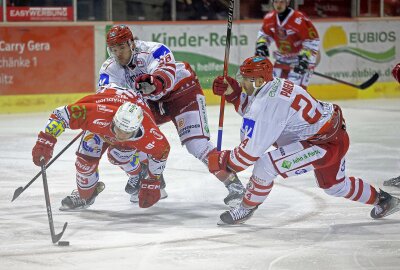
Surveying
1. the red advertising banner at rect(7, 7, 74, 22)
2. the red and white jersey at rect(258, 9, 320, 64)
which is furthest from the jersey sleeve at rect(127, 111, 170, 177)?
the red advertising banner at rect(7, 7, 74, 22)

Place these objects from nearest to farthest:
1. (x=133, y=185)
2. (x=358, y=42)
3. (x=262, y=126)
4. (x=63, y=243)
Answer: (x=63, y=243), (x=262, y=126), (x=133, y=185), (x=358, y=42)

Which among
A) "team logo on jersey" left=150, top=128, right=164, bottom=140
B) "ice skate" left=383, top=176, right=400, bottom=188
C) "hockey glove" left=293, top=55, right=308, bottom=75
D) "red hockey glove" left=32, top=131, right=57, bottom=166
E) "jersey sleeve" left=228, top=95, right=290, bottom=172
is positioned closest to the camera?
"jersey sleeve" left=228, top=95, right=290, bottom=172

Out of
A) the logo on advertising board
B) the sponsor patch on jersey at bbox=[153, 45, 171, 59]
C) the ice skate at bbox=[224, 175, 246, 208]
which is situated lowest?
the logo on advertising board

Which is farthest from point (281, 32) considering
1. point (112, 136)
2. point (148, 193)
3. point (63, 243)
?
point (63, 243)

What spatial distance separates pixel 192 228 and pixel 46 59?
19.6 ft

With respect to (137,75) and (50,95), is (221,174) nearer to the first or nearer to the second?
(137,75)

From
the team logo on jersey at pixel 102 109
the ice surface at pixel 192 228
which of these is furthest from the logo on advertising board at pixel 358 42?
the team logo on jersey at pixel 102 109

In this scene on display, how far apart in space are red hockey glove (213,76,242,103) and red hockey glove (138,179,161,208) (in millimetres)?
634

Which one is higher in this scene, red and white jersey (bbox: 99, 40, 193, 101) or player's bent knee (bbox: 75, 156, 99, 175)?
red and white jersey (bbox: 99, 40, 193, 101)

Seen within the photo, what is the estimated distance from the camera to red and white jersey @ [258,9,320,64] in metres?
9.49

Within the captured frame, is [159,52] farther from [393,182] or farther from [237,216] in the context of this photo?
[393,182]

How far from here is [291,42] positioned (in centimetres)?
970

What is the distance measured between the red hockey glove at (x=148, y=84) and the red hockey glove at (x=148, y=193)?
20.1 inches

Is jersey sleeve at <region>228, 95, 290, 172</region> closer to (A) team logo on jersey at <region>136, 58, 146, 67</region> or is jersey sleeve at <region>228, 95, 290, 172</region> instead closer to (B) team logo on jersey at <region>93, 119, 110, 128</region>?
(B) team logo on jersey at <region>93, 119, 110, 128</region>
